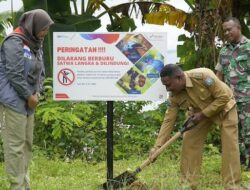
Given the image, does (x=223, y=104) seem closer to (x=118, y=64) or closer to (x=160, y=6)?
(x=118, y=64)

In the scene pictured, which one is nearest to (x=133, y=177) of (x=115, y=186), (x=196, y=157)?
(x=115, y=186)

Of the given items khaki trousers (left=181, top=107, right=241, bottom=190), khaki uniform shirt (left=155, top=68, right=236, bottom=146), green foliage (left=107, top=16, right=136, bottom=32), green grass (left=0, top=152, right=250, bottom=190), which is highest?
green foliage (left=107, top=16, right=136, bottom=32)

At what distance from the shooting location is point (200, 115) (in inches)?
219

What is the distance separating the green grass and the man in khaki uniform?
0.93 ft

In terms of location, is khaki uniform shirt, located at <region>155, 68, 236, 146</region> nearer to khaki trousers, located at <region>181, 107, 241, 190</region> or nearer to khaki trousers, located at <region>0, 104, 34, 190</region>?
khaki trousers, located at <region>181, 107, 241, 190</region>

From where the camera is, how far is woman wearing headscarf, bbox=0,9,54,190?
495 centimetres

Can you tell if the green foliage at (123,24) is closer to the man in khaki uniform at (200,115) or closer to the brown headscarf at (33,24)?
the man in khaki uniform at (200,115)

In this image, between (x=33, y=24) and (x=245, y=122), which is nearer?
(x=33, y=24)

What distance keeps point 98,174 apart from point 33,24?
250cm

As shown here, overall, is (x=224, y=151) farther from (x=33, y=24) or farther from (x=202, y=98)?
(x=33, y=24)

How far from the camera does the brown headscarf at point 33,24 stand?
4.99m

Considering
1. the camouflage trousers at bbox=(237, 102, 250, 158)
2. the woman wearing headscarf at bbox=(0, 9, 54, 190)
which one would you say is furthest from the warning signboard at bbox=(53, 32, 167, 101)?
the camouflage trousers at bbox=(237, 102, 250, 158)

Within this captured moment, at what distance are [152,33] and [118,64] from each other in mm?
451

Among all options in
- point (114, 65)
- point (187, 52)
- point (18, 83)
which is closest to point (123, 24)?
point (187, 52)
